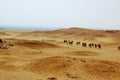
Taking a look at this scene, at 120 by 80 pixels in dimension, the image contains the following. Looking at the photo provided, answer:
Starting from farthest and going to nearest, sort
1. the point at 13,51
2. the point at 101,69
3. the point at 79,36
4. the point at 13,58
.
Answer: the point at 79,36
the point at 13,51
the point at 13,58
the point at 101,69

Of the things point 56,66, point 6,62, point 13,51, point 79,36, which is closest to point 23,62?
point 6,62

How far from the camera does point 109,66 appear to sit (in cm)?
1792

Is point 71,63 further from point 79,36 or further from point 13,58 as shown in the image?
point 79,36

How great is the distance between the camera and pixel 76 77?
52.2 feet

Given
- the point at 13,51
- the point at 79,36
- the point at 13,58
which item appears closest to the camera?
the point at 13,58

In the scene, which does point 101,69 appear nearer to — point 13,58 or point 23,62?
point 23,62

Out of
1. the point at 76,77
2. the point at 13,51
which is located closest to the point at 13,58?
the point at 13,51

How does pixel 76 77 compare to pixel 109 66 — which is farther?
pixel 109 66

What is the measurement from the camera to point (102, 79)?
620 inches

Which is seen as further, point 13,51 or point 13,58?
point 13,51

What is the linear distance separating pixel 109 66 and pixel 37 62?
5.00 m

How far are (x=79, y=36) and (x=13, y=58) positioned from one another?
32.6m

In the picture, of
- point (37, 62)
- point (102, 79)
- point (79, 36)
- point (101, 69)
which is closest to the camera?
point (102, 79)

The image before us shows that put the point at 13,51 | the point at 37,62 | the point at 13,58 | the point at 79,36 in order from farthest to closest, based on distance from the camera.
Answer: the point at 79,36
the point at 13,51
the point at 13,58
the point at 37,62
